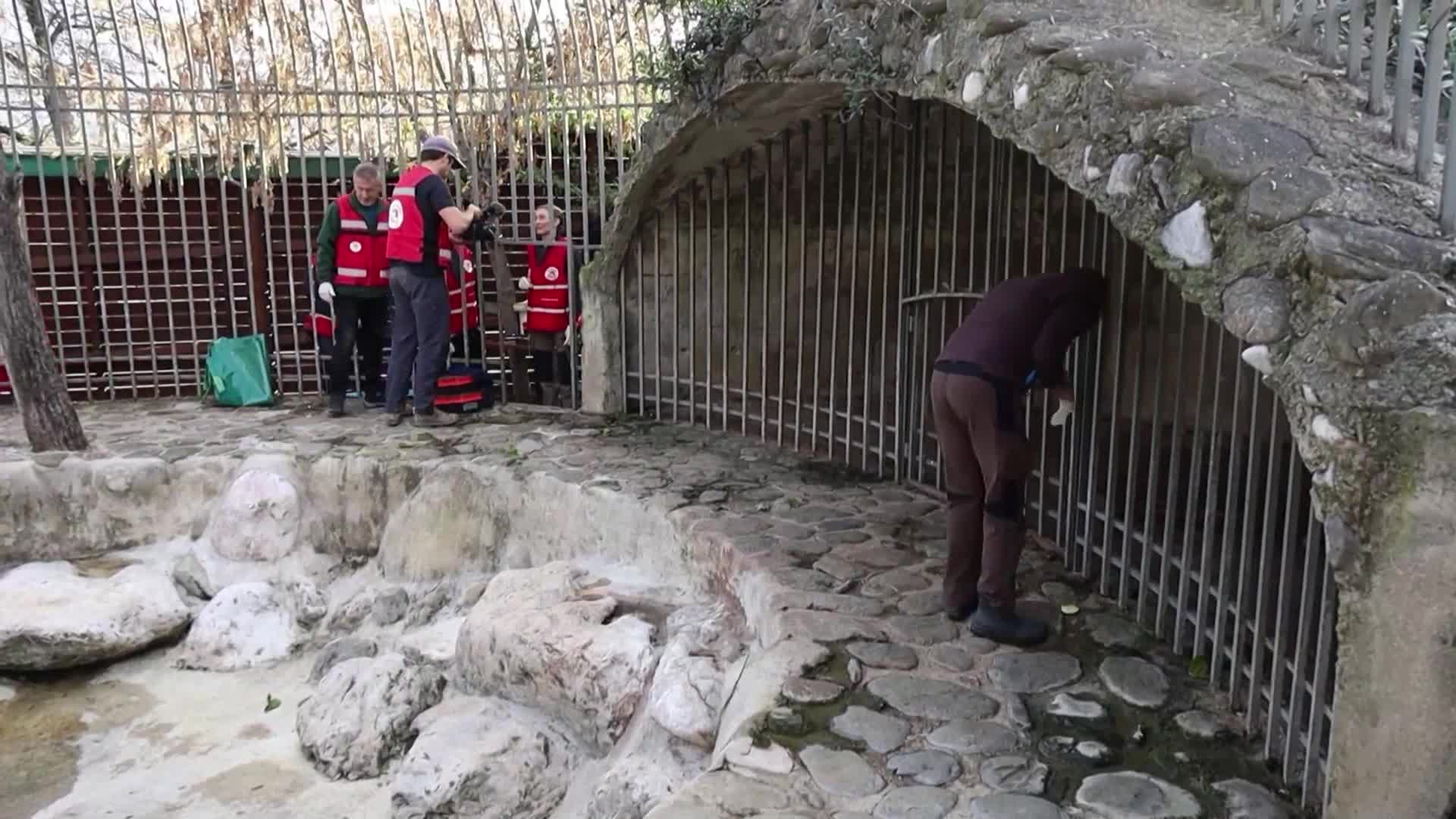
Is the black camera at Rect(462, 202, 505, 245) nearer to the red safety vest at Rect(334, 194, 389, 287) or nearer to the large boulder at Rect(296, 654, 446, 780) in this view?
the red safety vest at Rect(334, 194, 389, 287)

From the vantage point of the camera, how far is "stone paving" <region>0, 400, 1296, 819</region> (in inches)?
120

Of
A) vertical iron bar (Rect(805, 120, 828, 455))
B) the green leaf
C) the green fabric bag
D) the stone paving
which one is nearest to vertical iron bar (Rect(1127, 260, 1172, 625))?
the stone paving

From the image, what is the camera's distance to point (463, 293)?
7922 mm

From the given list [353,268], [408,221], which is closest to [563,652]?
[408,221]

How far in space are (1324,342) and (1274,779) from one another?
133 cm

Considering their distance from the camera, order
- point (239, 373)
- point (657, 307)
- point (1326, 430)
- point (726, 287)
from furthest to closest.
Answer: point (239, 373)
point (657, 307)
point (726, 287)
point (1326, 430)

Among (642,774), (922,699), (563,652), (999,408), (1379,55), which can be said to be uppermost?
(1379,55)

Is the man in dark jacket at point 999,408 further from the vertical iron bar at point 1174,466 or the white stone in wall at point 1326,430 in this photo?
the white stone in wall at point 1326,430

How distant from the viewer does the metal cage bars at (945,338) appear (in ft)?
11.3

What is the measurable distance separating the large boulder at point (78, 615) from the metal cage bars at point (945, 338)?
309 cm

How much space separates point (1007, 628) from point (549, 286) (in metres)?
4.75

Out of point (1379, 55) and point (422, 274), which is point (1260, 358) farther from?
point (422, 274)

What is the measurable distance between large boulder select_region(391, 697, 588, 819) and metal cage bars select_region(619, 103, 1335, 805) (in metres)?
2.24

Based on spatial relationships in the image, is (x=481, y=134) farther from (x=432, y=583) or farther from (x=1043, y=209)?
(x=1043, y=209)
